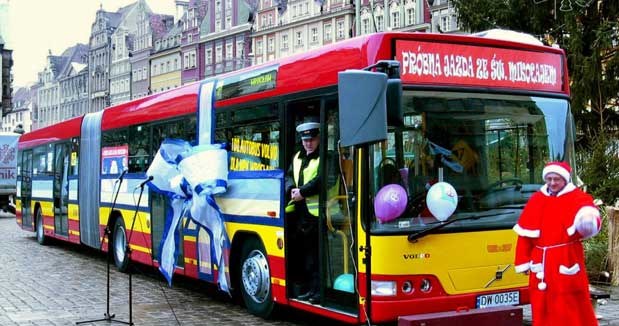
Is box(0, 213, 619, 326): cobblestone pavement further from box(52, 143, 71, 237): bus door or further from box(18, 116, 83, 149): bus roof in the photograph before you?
box(18, 116, 83, 149): bus roof

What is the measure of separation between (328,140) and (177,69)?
87.1m

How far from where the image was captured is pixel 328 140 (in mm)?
7938

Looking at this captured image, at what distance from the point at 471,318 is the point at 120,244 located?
363 inches

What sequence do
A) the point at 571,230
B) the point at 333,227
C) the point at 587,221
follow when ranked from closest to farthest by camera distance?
1. the point at 587,221
2. the point at 571,230
3. the point at 333,227

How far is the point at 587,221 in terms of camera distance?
619 centimetres

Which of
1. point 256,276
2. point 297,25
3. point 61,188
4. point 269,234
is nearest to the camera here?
point 269,234

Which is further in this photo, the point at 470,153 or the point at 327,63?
the point at 327,63

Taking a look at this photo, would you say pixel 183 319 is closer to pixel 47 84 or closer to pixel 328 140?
pixel 328 140

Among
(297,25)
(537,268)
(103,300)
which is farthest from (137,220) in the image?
(297,25)

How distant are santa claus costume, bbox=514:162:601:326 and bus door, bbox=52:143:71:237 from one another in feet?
43.2

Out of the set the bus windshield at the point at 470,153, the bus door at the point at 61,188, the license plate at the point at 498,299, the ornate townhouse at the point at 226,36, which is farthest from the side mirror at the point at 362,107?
the ornate townhouse at the point at 226,36

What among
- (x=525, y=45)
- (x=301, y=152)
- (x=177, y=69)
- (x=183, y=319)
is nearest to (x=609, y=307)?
(x=525, y=45)

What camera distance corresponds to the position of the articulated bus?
7164mm

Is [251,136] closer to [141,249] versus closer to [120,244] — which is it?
[141,249]
